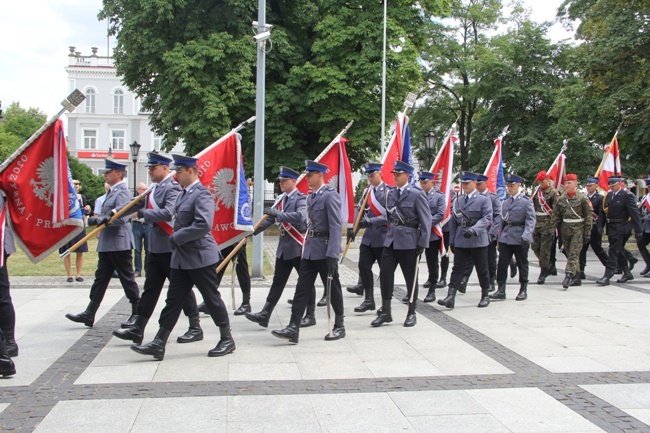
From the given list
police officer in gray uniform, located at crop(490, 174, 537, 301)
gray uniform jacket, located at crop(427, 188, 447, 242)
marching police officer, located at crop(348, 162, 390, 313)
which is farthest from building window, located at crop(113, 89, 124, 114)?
marching police officer, located at crop(348, 162, 390, 313)

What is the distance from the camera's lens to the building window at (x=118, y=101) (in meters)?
62.8

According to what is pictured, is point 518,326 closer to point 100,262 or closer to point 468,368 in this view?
point 468,368

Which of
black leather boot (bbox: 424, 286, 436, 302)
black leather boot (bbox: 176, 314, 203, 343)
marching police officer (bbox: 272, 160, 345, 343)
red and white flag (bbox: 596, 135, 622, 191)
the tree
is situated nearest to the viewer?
marching police officer (bbox: 272, 160, 345, 343)

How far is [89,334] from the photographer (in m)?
7.82

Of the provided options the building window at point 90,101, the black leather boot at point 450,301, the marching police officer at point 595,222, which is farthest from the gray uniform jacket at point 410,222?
the building window at point 90,101

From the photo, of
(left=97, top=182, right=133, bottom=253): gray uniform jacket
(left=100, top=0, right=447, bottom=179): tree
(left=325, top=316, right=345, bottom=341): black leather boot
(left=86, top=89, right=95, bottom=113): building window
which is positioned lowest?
(left=325, top=316, right=345, bottom=341): black leather boot

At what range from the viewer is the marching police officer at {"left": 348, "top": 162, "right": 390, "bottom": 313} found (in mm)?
9148

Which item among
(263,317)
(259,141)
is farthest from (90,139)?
(263,317)

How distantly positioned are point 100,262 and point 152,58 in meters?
19.1

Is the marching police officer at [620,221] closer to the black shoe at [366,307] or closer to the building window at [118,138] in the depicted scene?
the black shoe at [366,307]

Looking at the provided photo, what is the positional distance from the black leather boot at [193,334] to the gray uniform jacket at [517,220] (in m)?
5.56

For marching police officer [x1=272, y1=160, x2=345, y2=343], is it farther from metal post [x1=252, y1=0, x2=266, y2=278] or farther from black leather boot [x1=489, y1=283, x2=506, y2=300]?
metal post [x1=252, y1=0, x2=266, y2=278]

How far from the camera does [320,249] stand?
7.37m

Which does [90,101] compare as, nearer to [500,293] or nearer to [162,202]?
[500,293]
